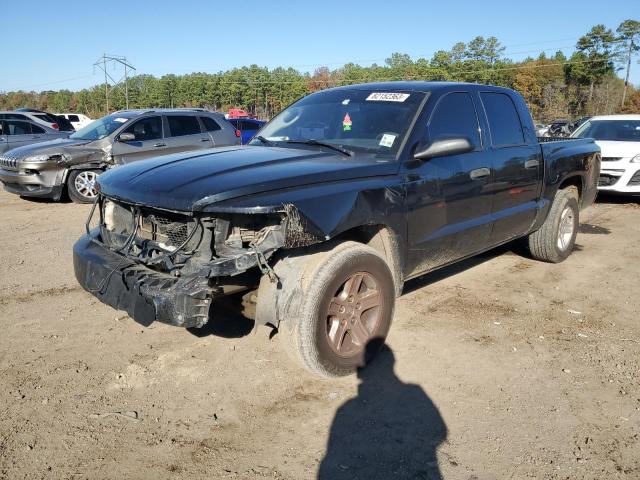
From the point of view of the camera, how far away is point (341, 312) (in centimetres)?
333

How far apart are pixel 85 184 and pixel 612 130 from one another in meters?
10.5

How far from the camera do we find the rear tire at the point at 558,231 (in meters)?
5.75

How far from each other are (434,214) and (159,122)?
299 inches

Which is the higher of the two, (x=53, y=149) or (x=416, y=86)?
(x=416, y=86)

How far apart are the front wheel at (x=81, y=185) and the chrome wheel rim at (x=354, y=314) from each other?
7.52 metres

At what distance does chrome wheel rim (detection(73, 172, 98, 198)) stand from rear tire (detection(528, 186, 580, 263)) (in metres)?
7.56

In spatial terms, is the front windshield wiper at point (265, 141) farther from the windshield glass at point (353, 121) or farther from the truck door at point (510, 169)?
the truck door at point (510, 169)

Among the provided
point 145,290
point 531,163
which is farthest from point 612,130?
point 145,290

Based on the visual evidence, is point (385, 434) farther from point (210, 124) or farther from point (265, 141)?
point (210, 124)

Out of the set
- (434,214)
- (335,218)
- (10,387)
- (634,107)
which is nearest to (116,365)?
(10,387)

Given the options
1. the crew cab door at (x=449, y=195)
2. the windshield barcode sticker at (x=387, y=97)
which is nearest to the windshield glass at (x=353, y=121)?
the windshield barcode sticker at (x=387, y=97)

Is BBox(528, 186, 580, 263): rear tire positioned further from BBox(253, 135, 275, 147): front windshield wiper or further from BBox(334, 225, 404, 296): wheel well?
BBox(253, 135, 275, 147): front windshield wiper

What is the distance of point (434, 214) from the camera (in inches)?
152

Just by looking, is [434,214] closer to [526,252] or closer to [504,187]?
[504,187]
